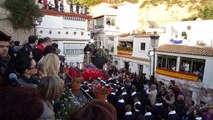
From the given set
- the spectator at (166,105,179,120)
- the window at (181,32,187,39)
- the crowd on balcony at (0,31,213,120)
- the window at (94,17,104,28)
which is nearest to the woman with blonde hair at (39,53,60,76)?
the crowd on balcony at (0,31,213,120)

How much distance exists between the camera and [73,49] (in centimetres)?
2233

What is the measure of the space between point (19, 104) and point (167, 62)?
25.5 meters

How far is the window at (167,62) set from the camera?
84.9 ft

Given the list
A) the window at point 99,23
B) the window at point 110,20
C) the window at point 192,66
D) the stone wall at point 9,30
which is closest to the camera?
the stone wall at point 9,30

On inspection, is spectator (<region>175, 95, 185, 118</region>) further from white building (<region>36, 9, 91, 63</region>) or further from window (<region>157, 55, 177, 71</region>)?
window (<region>157, 55, 177, 71</region>)

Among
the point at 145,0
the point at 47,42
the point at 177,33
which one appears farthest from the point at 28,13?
the point at 145,0

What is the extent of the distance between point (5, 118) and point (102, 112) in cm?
83

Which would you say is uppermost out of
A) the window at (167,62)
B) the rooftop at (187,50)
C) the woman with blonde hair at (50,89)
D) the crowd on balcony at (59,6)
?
the crowd on balcony at (59,6)

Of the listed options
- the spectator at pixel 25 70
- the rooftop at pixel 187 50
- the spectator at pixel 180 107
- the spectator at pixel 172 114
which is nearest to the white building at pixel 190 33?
the rooftop at pixel 187 50

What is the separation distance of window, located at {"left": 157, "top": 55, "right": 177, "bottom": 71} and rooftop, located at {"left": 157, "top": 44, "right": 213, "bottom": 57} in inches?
29.4

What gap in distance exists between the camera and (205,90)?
837 inches

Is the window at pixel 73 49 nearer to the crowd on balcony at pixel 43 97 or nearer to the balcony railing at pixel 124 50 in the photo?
Answer: the balcony railing at pixel 124 50

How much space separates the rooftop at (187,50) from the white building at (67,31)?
861 cm

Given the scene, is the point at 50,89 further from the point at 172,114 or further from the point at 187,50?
the point at 187,50
